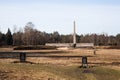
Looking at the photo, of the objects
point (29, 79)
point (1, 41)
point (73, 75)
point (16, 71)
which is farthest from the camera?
point (1, 41)

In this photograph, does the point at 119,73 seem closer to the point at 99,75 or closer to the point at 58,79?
the point at 99,75

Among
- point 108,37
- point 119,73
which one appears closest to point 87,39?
point 108,37

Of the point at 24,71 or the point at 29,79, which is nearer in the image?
the point at 29,79

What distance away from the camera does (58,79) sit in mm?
15703

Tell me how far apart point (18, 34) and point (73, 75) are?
137764 mm

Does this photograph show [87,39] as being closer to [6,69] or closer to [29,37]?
[29,37]

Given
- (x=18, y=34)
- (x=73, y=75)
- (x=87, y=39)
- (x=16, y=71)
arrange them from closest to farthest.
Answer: (x=16, y=71)
(x=73, y=75)
(x=18, y=34)
(x=87, y=39)

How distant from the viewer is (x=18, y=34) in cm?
15400

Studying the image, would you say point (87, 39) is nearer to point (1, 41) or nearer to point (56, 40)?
point (56, 40)

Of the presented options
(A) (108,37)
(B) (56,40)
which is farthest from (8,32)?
(A) (108,37)

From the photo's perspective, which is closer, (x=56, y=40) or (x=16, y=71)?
(x=16, y=71)

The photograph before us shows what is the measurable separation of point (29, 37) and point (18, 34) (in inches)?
491

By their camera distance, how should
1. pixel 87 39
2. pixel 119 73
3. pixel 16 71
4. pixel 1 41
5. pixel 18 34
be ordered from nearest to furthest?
pixel 16 71 < pixel 119 73 < pixel 1 41 < pixel 18 34 < pixel 87 39

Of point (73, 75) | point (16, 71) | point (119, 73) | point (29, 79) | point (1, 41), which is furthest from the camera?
point (1, 41)
